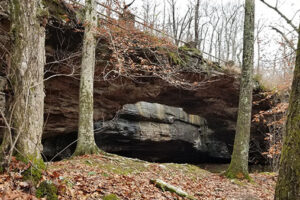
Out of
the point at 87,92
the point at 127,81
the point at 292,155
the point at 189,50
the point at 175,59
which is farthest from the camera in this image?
the point at 189,50

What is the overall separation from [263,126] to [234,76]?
21.4 ft

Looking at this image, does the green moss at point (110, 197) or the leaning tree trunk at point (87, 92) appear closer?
the green moss at point (110, 197)

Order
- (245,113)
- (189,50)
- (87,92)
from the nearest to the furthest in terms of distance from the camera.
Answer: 1. (87,92)
2. (245,113)
3. (189,50)

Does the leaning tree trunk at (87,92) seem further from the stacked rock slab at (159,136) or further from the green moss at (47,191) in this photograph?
the stacked rock slab at (159,136)

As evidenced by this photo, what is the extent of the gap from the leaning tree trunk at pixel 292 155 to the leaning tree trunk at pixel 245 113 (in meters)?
5.79

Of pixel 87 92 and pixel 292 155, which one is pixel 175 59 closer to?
pixel 87 92

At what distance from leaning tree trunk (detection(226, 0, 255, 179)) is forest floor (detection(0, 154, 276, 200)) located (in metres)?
0.48

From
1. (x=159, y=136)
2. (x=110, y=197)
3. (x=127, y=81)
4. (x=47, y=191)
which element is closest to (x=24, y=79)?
(x=47, y=191)

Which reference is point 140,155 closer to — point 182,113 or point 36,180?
point 182,113

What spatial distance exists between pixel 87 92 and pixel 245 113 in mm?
5503

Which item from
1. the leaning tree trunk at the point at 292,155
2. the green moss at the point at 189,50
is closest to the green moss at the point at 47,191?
the leaning tree trunk at the point at 292,155

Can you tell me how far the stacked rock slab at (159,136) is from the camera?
53.4ft

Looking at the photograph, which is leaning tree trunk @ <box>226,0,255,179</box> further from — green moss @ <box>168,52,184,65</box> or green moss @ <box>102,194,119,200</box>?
green moss @ <box>102,194,119,200</box>

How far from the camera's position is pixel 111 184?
4.27 meters
